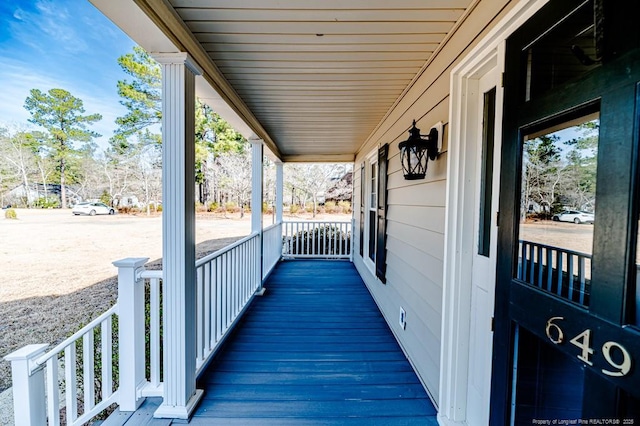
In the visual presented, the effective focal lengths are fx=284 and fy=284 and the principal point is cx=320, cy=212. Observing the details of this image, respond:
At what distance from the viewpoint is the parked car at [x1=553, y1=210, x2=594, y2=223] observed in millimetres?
876

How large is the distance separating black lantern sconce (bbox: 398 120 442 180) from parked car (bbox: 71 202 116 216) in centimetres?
647

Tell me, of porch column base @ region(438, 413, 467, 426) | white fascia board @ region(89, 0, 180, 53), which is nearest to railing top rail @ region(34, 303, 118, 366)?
white fascia board @ region(89, 0, 180, 53)

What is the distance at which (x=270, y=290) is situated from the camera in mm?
4395

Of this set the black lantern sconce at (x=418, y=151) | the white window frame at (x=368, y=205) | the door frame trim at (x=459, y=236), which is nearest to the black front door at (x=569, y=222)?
the door frame trim at (x=459, y=236)

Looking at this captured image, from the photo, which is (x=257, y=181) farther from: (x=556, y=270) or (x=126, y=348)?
(x=556, y=270)

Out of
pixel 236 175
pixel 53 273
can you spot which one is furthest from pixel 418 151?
pixel 236 175

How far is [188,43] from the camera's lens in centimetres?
172

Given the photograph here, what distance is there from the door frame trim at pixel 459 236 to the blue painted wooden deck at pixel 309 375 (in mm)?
341

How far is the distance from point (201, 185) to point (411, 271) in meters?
13.3

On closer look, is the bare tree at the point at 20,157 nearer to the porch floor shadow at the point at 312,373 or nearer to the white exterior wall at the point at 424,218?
the porch floor shadow at the point at 312,373

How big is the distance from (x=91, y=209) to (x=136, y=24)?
273 inches

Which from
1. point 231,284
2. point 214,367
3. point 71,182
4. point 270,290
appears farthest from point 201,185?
point 214,367

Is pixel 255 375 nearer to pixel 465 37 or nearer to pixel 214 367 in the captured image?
pixel 214 367

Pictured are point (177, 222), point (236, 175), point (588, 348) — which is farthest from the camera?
point (236, 175)
